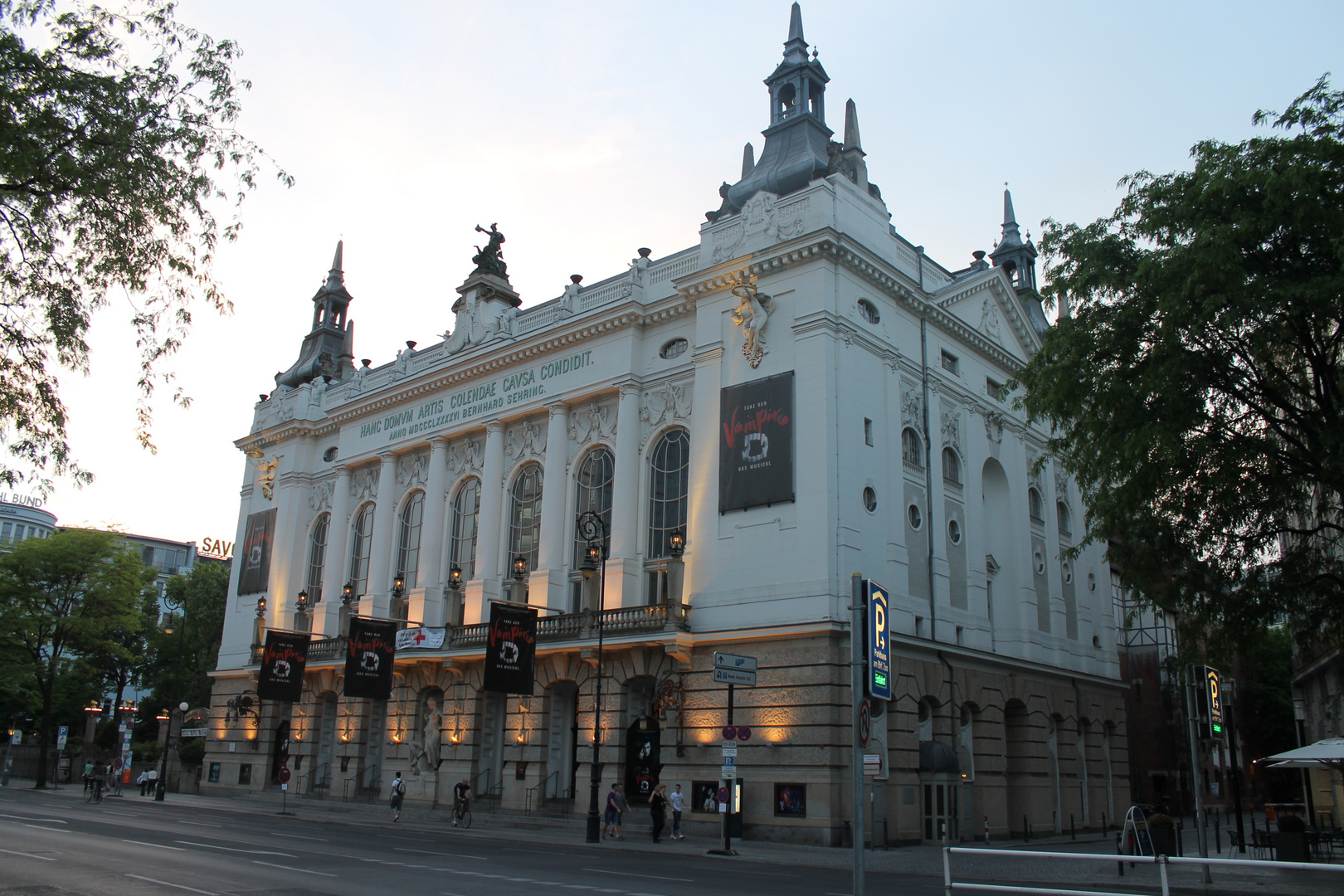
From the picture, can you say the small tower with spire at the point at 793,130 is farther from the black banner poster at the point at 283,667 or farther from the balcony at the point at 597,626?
the black banner poster at the point at 283,667

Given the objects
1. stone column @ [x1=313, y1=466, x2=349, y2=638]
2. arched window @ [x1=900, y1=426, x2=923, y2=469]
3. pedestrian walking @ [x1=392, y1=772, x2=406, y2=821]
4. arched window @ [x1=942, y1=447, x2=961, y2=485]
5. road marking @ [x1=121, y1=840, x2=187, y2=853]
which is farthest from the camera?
stone column @ [x1=313, y1=466, x2=349, y2=638]

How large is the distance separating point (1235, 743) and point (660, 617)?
18.6 meters

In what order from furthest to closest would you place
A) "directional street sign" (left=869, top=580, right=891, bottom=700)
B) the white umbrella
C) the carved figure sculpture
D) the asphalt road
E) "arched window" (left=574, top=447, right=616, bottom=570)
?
1. "arched window" (left=574, top=447, right=616, bottom=570)
2. the carved figure sculpture
3. the white umbrella
4. the asphalt road
5. "directional street sign" (left=869, top=580, right=891, bottom=700)

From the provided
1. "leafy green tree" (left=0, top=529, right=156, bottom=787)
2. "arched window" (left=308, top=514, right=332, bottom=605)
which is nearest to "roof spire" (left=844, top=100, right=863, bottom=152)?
"arched window" (left=308, top=514, right=332, bottom=605)

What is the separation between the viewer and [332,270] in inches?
2584

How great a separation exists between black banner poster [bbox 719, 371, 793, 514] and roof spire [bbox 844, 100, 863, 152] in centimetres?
1127

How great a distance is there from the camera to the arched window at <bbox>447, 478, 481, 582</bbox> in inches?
1809

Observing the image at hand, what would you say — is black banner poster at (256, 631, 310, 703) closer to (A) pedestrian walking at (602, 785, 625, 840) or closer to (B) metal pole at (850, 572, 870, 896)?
→ (A) pedestrian walking at (602, 785, 625, 840)

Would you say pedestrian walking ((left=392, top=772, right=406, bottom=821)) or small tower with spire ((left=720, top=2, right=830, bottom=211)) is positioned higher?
small tower with spire ((left=720, top=2, right=830, bottom=211))

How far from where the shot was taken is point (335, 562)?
51344 mm

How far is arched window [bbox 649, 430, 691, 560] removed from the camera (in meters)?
37.7

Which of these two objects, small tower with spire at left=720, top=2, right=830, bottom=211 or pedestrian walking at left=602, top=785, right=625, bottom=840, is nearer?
pedestrian walking at left=602, top=785, right=625, bottom=840

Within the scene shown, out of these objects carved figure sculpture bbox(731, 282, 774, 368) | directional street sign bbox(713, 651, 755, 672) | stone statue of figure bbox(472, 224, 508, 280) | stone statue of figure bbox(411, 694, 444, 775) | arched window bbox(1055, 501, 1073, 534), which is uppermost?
stone statue of figure bbox(472, 224, 508, 280)

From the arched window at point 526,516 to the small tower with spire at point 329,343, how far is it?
2103 centimetres
